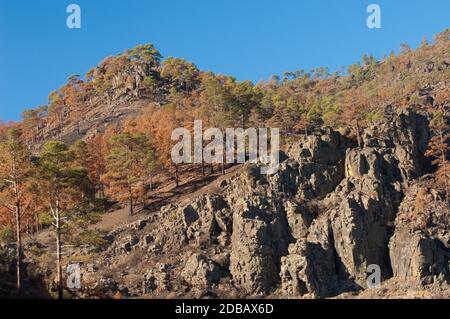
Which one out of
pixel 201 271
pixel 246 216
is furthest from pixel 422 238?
pixel 201 271

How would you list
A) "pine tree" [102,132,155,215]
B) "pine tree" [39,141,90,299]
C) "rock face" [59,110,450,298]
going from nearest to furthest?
"pine tree" [39,141,90,299], "rock face" [59,110,450,298], "pine tree" [102,132,155,215]

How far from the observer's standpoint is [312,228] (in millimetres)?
45875

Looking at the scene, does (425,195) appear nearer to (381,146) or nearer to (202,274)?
(381,146)

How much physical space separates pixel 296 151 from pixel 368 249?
12848 millimetres

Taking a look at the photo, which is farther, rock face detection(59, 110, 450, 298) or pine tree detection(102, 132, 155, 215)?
pine tree detection(102, 132, 155, 215)

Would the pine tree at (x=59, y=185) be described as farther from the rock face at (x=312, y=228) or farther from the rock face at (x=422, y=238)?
the rock face at (x=422, y=238)

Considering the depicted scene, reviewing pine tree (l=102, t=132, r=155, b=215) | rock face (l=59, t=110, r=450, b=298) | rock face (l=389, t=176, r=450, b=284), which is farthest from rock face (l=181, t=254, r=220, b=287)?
pine tree (l=102, t=132, r=155, b=215)

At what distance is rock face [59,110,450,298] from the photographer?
4234cm

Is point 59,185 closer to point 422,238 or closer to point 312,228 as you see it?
point 312,228

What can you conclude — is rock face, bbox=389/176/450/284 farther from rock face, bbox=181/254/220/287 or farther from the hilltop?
rock face, bbox=181/254/220/287

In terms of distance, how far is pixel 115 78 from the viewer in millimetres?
126688

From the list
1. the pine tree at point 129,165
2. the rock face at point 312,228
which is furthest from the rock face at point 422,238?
the pine tree at point 129,165
